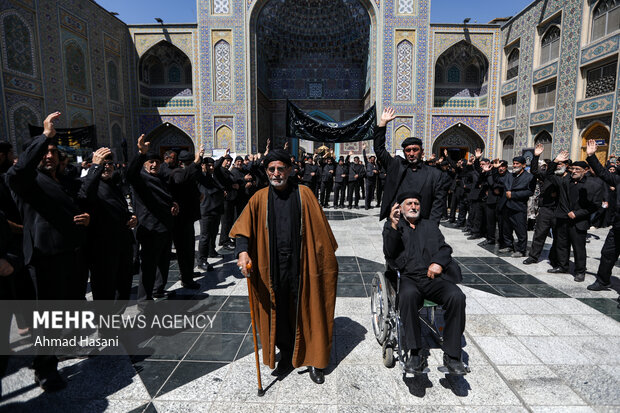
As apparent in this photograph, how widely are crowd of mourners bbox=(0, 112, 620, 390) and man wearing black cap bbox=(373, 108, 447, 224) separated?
0.04 meters

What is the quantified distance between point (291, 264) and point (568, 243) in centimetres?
447

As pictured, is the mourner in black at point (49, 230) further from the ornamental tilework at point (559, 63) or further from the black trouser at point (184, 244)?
the ornamental tilework at point (559, 63)

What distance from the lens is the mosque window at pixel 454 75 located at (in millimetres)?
18281

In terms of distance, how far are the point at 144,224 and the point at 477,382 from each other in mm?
3364

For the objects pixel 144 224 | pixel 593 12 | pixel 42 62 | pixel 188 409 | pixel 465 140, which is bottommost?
pixel 188 409

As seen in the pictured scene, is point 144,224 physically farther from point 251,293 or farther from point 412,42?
point 412,42

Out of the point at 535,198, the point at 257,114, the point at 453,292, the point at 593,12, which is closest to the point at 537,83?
the point at 593,12

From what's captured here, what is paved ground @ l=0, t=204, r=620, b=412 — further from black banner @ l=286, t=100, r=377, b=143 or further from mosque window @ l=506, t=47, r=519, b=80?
mosque window @ l=506, t=47, r=519, b=80

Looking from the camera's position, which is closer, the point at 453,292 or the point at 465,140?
the point at 453,292

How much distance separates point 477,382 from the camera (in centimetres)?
245

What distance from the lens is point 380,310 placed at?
2.94 m

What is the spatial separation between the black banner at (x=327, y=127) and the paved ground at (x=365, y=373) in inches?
300

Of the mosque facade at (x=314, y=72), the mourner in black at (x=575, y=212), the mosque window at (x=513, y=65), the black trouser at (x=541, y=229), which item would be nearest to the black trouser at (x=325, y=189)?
the mosque facade at (x=314, y=72)

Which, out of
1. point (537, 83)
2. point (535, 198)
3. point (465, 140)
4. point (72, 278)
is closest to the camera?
point (72, 278)
